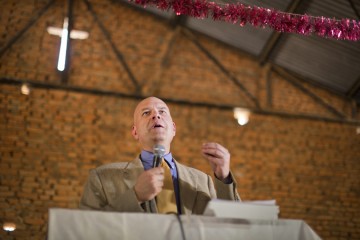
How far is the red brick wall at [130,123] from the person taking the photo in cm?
684

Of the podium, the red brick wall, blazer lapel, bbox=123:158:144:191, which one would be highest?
the red brick wall

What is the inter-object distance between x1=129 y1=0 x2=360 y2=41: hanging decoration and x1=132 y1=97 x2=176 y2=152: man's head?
1.74 metres

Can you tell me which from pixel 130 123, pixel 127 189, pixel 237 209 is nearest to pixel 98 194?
pixel 127 189

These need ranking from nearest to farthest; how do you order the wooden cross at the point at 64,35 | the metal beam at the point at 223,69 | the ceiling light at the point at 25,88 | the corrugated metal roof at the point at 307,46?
the corrugated metal roof at the point at 307,46 < the ceiling light at the point at 25,88 < the wooden cross at the point at 64,35 < the metal beam at the point at 223,69

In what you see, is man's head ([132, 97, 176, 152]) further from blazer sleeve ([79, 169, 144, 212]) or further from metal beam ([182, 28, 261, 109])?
metal beam ([182, 28, 261, 109])

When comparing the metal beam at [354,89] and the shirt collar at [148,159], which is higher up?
the metal beam at [354,89]

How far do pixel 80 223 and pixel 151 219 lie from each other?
240 mm

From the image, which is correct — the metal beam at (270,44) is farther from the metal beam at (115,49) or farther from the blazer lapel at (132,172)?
the blazer lapel at (132,172)

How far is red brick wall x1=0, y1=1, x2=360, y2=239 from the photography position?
684cm

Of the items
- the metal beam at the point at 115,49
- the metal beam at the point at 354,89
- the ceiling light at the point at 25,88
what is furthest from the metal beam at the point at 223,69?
the ceiling light at the point at 25,88

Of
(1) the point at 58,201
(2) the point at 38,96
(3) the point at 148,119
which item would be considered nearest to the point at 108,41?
(2) the point at 38,96

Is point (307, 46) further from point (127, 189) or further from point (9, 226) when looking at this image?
point (127, 189)

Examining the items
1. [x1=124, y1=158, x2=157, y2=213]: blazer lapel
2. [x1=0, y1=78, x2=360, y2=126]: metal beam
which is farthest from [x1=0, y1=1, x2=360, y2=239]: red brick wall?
[x1=124, y1=158, x2=157, y2=213]: blazer lapel

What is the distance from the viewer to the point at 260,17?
4438 mm
